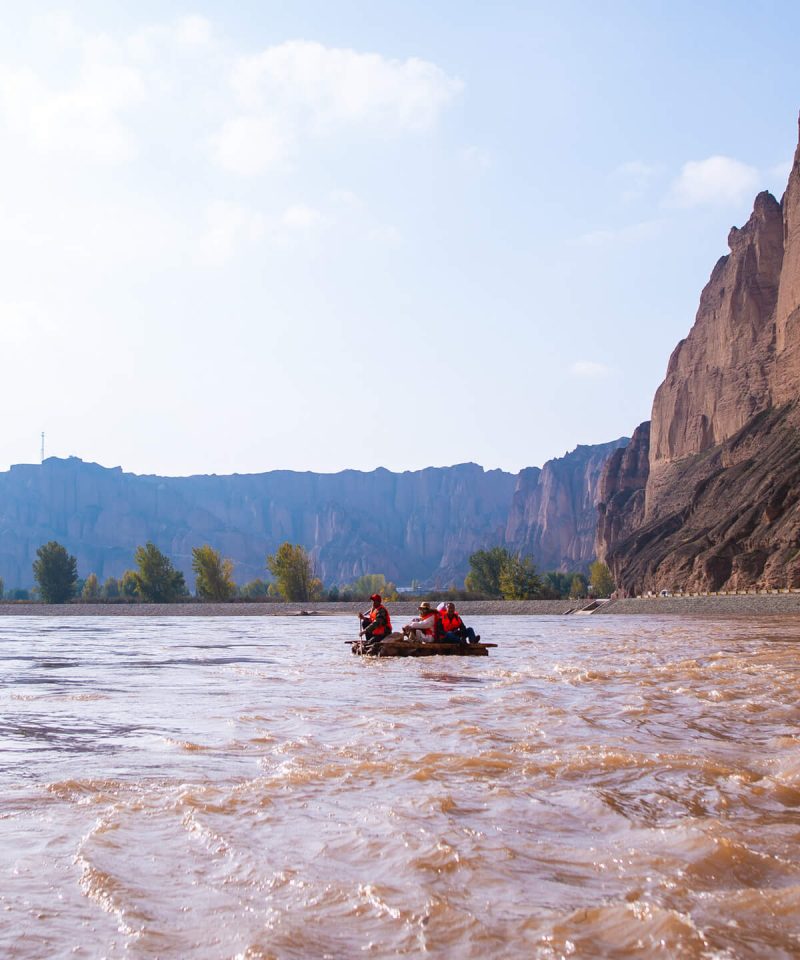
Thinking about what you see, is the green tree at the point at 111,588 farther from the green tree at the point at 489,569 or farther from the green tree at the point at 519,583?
the green tree at the point at 519,583

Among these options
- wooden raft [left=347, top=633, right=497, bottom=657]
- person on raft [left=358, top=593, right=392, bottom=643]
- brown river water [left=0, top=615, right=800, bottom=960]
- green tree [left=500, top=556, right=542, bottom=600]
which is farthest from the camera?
green tree [left=500, top=556, right=542, bottom=600]

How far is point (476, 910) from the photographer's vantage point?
5.03 metres

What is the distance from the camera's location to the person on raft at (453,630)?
28.8 metres

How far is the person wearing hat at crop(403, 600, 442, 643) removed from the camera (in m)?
28.8

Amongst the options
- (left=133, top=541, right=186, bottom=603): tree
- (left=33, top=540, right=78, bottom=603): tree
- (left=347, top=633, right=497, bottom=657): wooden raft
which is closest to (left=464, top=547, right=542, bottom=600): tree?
(left=133, top=541, right=186, bottom=603): tree

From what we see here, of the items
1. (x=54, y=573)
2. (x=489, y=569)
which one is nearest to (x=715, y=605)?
(x=489, y=569)

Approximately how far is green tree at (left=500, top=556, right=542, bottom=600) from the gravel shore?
5104 millimetres

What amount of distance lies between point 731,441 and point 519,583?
27493mm

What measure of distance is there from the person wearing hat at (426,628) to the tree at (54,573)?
97.9 metres

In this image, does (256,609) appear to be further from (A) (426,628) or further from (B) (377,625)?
(A) (426,628)

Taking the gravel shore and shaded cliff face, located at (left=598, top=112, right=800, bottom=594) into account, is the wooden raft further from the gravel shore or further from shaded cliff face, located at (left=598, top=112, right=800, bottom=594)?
shaded cliff face, located at (left=598, top=112, right=800, bottom=594)

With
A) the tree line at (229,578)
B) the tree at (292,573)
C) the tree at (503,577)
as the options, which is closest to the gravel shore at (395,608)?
the tree at (503,577)

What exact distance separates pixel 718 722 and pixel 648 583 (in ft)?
306

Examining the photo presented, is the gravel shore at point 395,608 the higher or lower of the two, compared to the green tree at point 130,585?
lower
